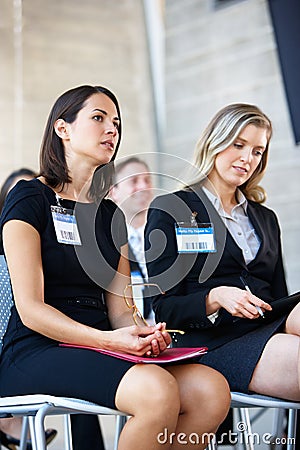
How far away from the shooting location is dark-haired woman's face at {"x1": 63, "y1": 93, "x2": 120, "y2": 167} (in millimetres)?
1957

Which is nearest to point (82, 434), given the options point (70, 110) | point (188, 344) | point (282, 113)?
point (188, 344)

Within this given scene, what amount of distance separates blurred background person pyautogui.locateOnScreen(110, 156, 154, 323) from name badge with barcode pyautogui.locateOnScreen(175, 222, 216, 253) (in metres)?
0.24

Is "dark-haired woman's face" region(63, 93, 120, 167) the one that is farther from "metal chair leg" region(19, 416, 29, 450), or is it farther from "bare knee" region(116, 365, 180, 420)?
"metal chair leg" region(19, 416, 29, 450)

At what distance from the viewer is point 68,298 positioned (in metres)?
1.80

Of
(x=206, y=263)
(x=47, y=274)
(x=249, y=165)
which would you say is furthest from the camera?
(x=249, y=165)

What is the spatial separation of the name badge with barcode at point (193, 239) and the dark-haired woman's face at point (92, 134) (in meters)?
0.31

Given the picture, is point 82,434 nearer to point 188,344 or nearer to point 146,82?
point 188,344

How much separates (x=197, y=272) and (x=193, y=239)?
109 mm

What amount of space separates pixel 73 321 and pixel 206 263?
60 cm

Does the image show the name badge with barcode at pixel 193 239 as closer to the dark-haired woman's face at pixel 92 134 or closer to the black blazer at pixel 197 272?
the black blazer at pixel 197 272

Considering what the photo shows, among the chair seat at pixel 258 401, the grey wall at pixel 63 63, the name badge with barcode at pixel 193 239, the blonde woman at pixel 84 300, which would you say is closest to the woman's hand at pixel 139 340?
the blonde woman at pixel 84 300

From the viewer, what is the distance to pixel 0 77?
5008mm

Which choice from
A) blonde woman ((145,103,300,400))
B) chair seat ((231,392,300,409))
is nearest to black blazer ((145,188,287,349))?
blonde woman ((145,103,300,400))

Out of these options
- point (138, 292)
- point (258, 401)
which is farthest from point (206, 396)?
point (138, 292)
